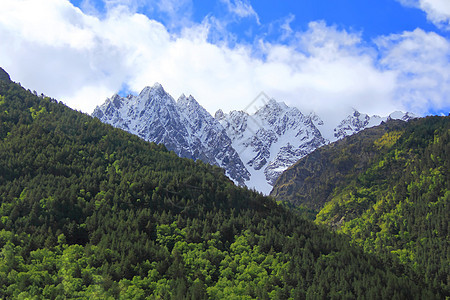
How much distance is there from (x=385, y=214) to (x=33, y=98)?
161m

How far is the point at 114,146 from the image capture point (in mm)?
158000

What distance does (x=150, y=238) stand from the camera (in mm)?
105062

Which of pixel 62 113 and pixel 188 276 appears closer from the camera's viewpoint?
pixel 188 276

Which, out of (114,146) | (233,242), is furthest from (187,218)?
(114,146)

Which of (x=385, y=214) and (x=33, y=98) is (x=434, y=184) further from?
(x=33, y=98)

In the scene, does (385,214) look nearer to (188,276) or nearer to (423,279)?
(423,279)

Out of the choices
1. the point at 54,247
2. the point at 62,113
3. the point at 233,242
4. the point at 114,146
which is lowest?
the point at 54,247

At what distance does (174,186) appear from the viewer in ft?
419

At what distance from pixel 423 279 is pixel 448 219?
4343 centimetres

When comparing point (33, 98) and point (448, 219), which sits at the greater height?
point (33, 98)

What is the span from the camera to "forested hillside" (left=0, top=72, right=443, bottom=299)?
275 ft

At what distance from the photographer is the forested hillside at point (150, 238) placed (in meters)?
83.9

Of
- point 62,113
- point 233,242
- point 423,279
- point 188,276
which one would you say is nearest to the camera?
point 188,276

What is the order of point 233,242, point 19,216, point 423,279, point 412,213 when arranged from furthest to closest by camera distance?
point 412,213 → point 423,279 → point 233,242 → point 19,216
